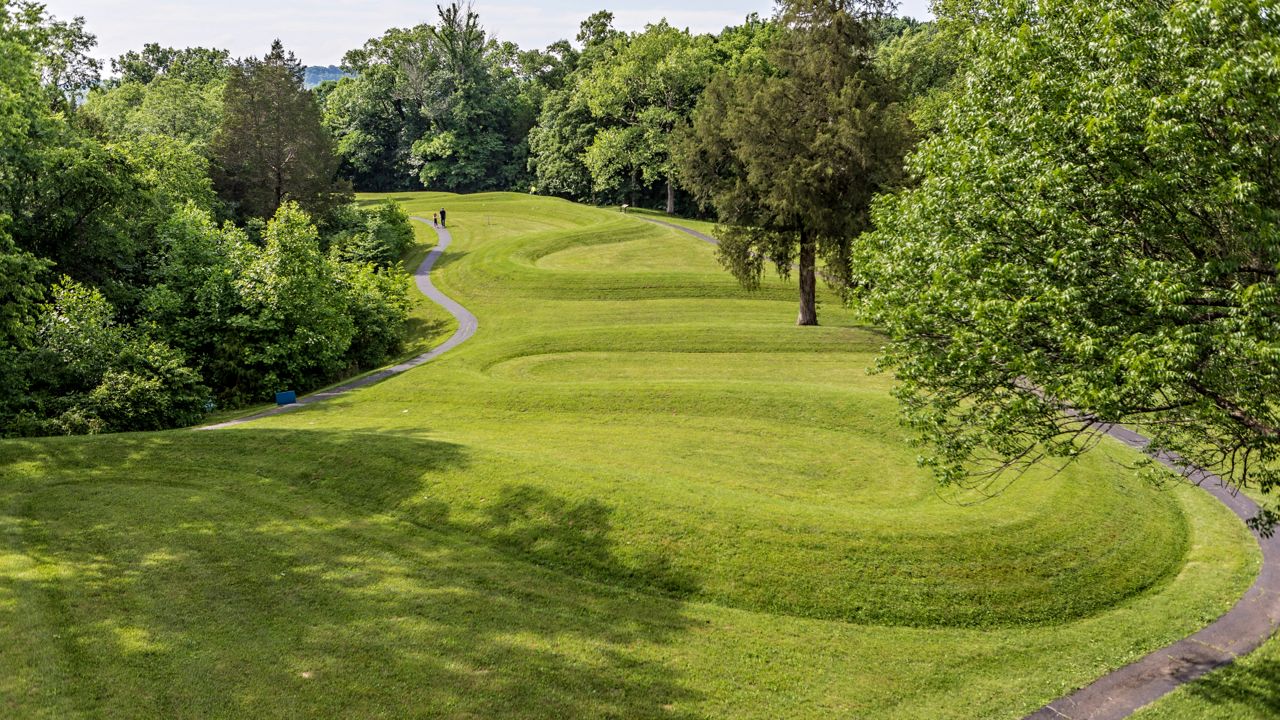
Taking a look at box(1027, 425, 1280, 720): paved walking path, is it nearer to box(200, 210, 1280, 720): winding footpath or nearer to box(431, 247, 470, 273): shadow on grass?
box(200, 210, 1280, 720): winding footpath

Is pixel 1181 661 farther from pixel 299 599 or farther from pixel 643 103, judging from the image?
pixel 643 103

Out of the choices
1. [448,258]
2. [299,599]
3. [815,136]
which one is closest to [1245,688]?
[299,599]

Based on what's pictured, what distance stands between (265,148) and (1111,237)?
224 ft

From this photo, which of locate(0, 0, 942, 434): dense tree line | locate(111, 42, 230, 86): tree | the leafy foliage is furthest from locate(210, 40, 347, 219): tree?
locate(111, 42, 230, 86): tree

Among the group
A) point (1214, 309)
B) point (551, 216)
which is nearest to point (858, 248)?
point (1214, 309)

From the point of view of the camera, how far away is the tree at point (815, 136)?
41344mm

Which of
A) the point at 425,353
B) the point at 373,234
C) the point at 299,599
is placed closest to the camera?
the point at 299,599

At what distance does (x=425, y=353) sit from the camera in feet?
159

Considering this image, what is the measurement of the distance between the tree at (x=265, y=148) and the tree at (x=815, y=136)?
3928cm

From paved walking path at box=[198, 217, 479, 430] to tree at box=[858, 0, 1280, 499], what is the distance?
2654cm

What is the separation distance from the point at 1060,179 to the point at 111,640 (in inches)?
761

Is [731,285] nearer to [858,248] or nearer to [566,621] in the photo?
[858,248]

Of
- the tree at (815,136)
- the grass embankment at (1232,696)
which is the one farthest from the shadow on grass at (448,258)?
the grass embankment at (1232,696)

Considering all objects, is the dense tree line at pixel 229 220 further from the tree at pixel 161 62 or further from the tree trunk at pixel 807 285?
the tree at pixel 161 62
